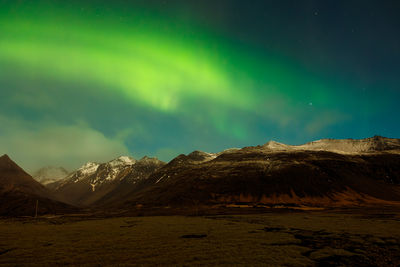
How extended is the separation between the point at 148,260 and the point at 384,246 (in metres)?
31.4

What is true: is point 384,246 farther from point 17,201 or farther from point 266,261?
point 17,201

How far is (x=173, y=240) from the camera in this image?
3884 cm

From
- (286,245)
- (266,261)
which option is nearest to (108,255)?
(266,261)

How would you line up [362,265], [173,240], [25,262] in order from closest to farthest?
[362,265], [25,262], [173,240]

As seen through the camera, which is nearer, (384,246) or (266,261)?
(266,261)

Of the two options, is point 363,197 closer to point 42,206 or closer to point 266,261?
point 266,261

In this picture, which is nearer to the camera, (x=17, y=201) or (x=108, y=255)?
(x=108, y=255)

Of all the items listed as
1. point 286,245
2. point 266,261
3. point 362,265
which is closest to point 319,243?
point 286,245

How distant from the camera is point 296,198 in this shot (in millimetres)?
189375

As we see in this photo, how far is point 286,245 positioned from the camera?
33344 millimetres

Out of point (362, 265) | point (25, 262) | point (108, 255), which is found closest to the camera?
point (362, 265)

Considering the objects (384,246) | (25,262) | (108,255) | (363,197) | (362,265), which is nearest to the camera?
(362,265)

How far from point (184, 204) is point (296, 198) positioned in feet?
288

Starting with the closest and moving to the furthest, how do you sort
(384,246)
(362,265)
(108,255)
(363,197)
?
(362,265) < (108,255) < (384,246) < (363,197)
